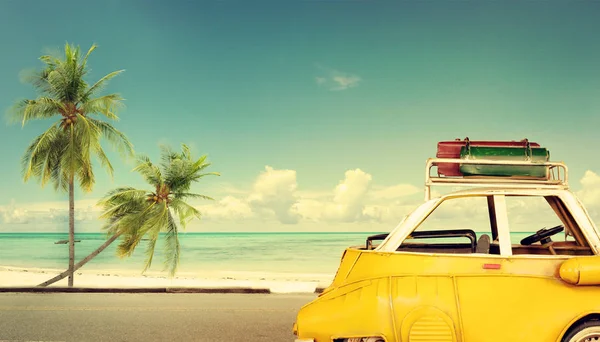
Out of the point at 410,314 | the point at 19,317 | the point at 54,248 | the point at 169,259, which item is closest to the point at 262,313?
the point at 19,317

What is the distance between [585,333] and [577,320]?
0.11m

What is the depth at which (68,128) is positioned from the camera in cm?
2166

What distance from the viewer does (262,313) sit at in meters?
11.8

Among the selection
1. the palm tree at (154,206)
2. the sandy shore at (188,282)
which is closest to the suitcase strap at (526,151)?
the sandy shore at (188,282)

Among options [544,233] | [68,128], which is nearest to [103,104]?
[68,128]

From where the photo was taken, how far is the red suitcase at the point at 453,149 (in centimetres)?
563

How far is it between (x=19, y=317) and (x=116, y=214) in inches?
422

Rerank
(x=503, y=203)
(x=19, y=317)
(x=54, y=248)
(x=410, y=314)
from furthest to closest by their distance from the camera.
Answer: (x=54, y=248) → (x=19, y=317) → (x=503, y=203) → (x=410, y=314)

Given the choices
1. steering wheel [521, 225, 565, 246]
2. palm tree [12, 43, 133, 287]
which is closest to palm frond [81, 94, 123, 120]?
palm tree [12, 43, 133, 287]

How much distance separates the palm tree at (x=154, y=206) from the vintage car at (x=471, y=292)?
17.1 meters

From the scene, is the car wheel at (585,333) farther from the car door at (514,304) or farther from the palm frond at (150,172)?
the palm frond at (150,172)

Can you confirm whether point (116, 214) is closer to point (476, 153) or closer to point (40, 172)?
point (40, 172)

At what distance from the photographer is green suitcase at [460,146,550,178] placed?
5480mm

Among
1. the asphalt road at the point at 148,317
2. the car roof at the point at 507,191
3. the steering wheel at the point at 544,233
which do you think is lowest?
the asphalt road at the point at 148,317
